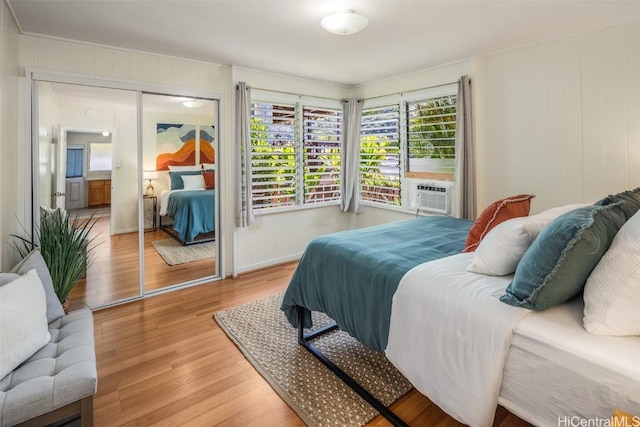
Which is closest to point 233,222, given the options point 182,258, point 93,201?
point 182,258

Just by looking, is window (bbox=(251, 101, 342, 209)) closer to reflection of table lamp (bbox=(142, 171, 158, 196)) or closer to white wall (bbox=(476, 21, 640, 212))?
reflection of table lamp (bbox=(142, 171, 158, 196))

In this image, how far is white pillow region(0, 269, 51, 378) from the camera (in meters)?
1.46

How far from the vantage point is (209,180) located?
3854 mm

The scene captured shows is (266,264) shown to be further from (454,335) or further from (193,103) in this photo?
(454,335)

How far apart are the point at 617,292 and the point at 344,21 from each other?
7.15 feet

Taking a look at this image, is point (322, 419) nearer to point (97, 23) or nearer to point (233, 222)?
point (233, 222)

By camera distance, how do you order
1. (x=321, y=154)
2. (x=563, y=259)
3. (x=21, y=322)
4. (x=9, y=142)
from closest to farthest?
(x=563, y=259) < (x=21, y=322) < (x=9, y=142) < (x=321, y=154)

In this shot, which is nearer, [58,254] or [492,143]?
[58,254]

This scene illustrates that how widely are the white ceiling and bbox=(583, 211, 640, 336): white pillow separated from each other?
75.4 inches

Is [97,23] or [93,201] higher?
[97,23]

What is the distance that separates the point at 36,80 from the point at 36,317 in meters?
2.21

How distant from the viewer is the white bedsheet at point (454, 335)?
1293 mm

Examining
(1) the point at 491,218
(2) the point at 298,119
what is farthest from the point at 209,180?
(1) the point at 491,218

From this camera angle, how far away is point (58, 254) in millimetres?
2539
